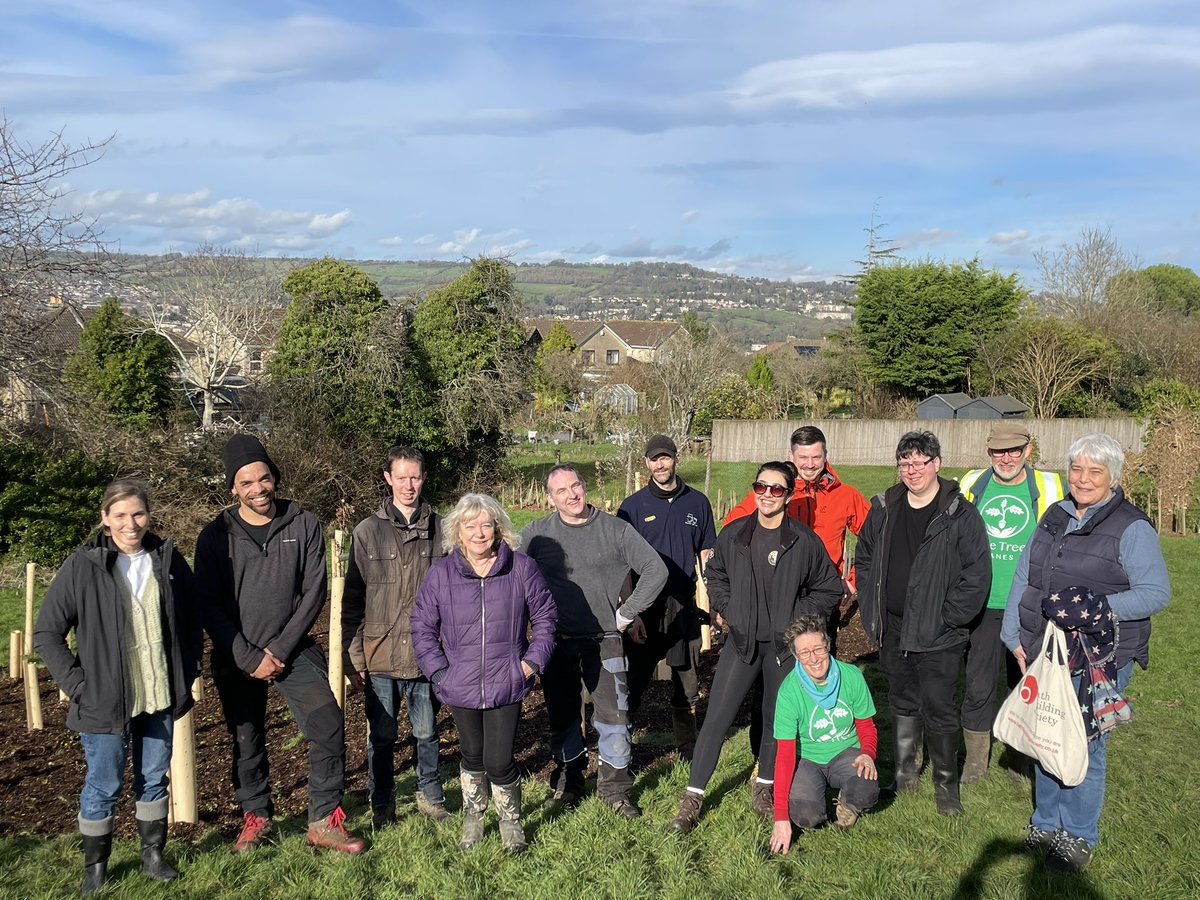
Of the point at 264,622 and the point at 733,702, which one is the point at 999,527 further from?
the point at 264,622

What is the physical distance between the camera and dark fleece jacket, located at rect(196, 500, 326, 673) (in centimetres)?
445

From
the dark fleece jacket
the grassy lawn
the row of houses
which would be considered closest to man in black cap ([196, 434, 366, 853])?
the dark fleece jacket

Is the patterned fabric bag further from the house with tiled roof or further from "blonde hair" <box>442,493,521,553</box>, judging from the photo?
the house with tiled roof

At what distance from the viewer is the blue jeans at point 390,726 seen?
4.89 meters

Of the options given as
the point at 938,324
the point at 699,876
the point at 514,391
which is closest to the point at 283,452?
the point at 514,391

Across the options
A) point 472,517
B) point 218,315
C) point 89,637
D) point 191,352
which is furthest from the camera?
point 191,352

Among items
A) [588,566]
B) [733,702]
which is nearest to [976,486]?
[733,702]

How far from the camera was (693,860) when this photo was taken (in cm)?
455

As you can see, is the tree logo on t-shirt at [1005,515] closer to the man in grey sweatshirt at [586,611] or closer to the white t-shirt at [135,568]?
the man in grey sweatshirt at [586,611]

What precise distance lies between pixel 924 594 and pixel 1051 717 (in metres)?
0.93

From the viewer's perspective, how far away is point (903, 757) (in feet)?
17.7

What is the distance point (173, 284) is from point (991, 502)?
21.2 meters

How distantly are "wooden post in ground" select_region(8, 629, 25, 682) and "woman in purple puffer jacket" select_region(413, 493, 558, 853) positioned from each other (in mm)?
4701

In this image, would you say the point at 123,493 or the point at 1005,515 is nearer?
the point at 123,493
